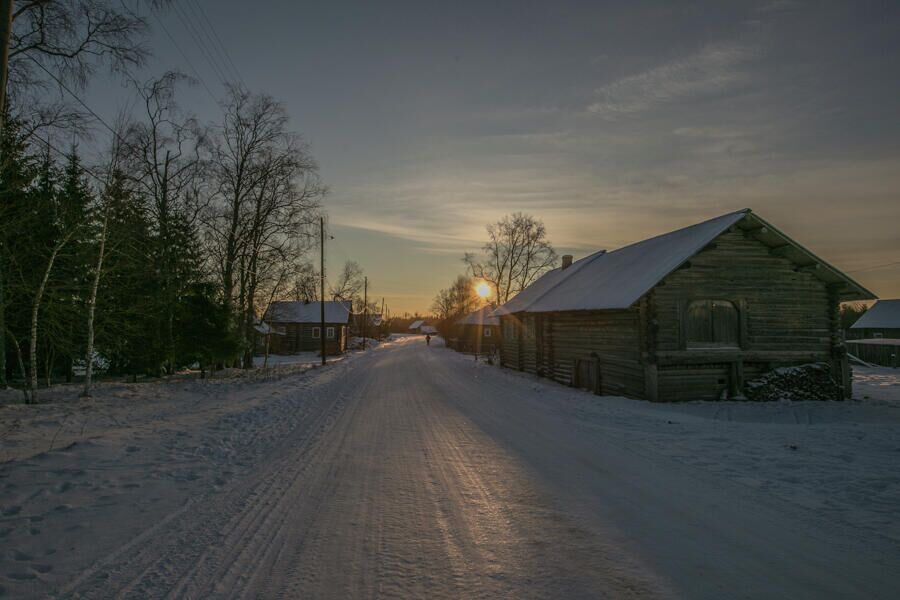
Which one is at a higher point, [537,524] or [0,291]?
[0,291]

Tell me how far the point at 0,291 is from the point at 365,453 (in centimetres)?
1158

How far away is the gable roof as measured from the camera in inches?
574

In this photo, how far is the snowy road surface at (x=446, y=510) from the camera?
361 centimetres

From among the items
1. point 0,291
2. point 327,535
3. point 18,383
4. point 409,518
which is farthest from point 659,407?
point 18,383

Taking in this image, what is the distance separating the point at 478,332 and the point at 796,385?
34215 mm

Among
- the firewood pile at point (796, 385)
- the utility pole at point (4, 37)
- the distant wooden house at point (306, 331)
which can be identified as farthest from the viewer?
the distant wooden house at point (306, 331)

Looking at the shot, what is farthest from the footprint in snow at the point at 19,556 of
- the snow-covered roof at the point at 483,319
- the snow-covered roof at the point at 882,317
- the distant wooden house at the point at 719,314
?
the snow-covered roof at the point at 882,317

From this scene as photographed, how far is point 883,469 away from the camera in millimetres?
6578

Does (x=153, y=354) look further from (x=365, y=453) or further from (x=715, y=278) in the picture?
(x=715, y=278)

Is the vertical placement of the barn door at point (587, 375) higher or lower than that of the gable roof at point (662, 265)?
lower

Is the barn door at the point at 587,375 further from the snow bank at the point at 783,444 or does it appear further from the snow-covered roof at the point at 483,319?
the snow-covered roof at the point at 483,319

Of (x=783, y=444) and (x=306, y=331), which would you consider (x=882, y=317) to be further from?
(x=306, y=331)

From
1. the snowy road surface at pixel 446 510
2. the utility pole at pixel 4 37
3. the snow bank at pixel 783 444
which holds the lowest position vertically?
the snow bank at pixel 783 444

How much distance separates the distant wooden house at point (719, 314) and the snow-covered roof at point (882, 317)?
40.4 meters
